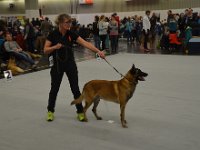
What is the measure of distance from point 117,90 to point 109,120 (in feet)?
1.92

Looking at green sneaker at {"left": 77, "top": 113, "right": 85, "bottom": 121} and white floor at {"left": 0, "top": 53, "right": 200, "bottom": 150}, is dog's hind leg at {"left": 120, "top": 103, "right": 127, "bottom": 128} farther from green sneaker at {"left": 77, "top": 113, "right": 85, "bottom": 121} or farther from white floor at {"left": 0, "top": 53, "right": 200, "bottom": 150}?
green sneaker at {"left": 77, "top": 113, "right": 85, "bottom": 121}

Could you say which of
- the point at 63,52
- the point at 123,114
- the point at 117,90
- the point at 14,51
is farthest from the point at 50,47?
the point at 14,51

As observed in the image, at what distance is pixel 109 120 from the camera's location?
15.7 feet

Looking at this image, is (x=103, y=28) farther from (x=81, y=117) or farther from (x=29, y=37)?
(x=81, y=117)

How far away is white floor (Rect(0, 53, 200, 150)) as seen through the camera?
395 centimetres

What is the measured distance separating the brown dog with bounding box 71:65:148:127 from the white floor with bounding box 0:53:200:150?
353mm

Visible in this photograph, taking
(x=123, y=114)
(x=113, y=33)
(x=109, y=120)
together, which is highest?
(x=113, y=33)

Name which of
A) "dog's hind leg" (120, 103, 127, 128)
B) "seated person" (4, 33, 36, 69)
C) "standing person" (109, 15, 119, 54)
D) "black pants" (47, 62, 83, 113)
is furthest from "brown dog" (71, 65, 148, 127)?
"standing person" (109, 15, 119, 54)

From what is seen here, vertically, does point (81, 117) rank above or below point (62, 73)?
below

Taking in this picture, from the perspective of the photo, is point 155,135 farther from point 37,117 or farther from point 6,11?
point 6,11

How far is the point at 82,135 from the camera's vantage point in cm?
422

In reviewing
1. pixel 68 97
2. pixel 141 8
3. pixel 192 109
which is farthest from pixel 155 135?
pixel 141 8

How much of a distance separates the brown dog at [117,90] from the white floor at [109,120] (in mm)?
353

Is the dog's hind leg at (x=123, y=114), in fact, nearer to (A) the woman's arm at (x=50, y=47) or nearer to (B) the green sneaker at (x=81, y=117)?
(B) the green sneaker at (x=81, y=117)
